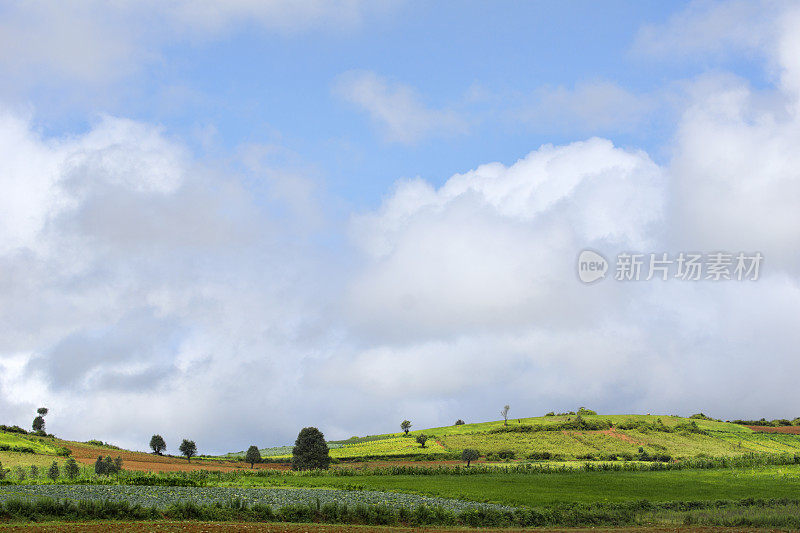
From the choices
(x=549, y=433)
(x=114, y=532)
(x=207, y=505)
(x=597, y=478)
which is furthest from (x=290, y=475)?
(x=549, y=433)

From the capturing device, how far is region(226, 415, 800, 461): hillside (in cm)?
12125

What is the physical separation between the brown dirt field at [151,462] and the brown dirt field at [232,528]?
207ft

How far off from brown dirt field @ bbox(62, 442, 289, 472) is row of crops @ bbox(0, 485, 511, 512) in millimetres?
Answer: 42235

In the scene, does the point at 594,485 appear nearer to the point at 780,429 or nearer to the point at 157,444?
the point at 157,444

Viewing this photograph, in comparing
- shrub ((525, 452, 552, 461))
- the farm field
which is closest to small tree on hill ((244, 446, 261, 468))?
the farm field

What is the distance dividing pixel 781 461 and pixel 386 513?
81.1 metres

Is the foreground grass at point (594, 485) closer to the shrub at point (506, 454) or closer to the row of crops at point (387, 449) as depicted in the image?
the shrub at point (506, 454)

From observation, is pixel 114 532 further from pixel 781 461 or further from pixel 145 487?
pixel 781 461

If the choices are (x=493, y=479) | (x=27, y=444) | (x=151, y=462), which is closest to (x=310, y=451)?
(x=151, y=462)

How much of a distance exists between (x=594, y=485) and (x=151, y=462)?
2864 inches

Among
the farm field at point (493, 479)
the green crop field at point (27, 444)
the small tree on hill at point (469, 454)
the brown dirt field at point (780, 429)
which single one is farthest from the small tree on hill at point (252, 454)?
the brown dirt field at point (780, 429)

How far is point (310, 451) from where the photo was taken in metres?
104

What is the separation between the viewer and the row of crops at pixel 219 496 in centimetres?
4872

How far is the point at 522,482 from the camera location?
76.9m
